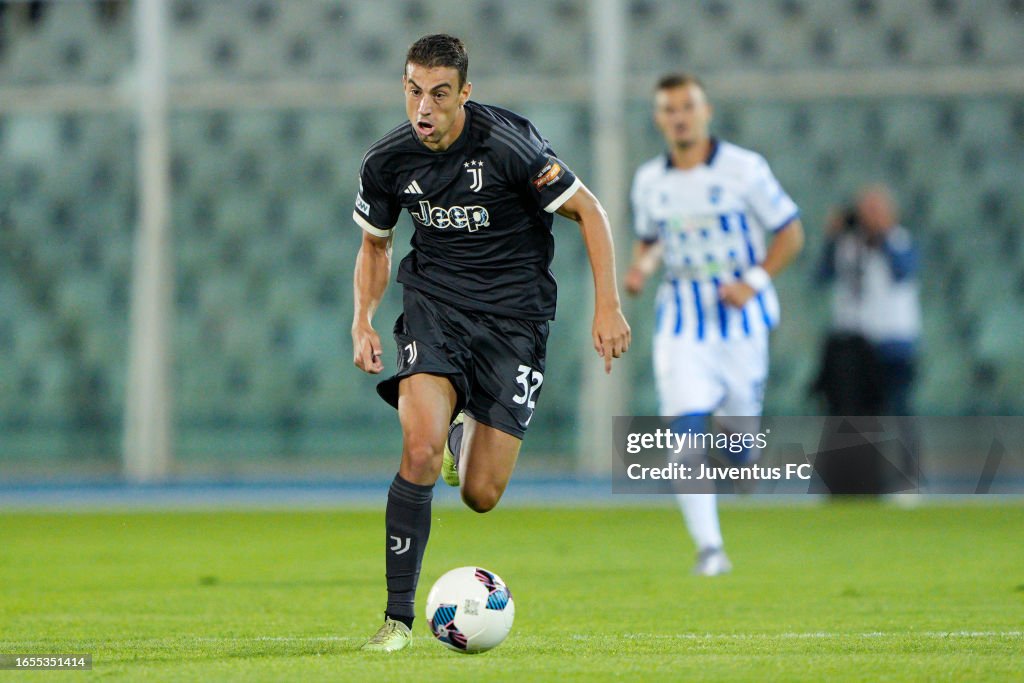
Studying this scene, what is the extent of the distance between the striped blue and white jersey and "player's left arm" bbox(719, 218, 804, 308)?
0.04 meters

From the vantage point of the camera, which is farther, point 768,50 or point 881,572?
point 768,50

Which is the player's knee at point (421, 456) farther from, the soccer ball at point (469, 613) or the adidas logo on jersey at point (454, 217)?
the adidas logo on jersey at point (454, 217)

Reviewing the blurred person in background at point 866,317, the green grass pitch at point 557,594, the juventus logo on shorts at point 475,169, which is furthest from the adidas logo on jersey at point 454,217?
the blurred person in background at point 866,317

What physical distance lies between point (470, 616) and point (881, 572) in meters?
3.28

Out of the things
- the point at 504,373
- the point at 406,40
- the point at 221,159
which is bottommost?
the point at 504,373

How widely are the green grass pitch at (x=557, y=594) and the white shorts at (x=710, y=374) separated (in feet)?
2.53

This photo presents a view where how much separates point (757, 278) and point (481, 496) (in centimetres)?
263

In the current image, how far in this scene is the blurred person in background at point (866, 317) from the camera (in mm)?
11750

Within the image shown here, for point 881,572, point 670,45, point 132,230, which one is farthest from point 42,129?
point 881,572

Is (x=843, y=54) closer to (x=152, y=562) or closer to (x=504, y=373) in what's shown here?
(x=152, y=562)

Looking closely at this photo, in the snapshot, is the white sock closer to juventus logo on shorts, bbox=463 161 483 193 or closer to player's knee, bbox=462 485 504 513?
player's knee, bbox=462 485 504 513

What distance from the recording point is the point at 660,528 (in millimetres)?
10211

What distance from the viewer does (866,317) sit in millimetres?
11828

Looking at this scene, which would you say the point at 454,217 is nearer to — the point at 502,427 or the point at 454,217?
the point at 454,217
